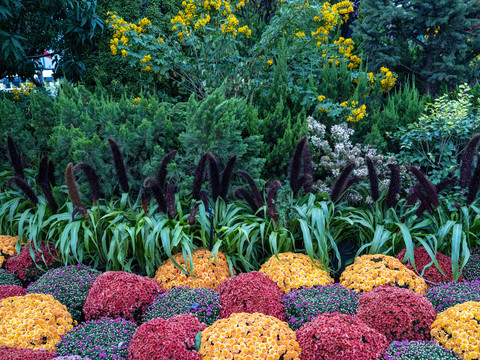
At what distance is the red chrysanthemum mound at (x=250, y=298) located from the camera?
2.32 metres

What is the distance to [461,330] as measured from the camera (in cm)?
198

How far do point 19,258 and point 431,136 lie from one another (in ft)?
12.5

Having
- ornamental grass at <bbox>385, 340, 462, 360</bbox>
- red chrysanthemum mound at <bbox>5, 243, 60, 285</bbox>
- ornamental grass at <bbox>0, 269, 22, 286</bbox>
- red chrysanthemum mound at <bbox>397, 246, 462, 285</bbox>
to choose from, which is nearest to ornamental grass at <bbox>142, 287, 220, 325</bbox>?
ornamental grass at <bbox>385, 340, 462, 360</bbox>

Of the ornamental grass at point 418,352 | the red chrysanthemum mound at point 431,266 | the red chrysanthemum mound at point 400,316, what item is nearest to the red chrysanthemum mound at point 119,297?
the red chrysanthemum mound at point 400,316

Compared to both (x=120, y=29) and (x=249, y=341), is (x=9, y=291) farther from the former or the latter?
(x=120, y=29)

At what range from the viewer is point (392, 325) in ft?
6.95

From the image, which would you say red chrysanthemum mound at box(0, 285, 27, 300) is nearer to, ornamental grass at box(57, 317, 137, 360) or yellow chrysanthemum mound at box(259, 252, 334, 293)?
ornamental grass at box(57, 317, 137, 360)

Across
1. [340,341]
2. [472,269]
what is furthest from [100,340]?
[472,269]

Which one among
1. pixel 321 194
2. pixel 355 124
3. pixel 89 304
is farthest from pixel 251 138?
pixel 89 304

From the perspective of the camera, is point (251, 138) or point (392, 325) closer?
point (392, 325)

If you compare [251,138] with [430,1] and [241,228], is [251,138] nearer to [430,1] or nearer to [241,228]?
[241,228]

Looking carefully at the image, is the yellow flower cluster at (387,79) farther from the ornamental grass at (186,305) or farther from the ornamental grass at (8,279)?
the ornamental grass at (8,279)

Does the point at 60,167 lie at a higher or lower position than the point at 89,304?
higher

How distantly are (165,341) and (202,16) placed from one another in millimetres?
4823
